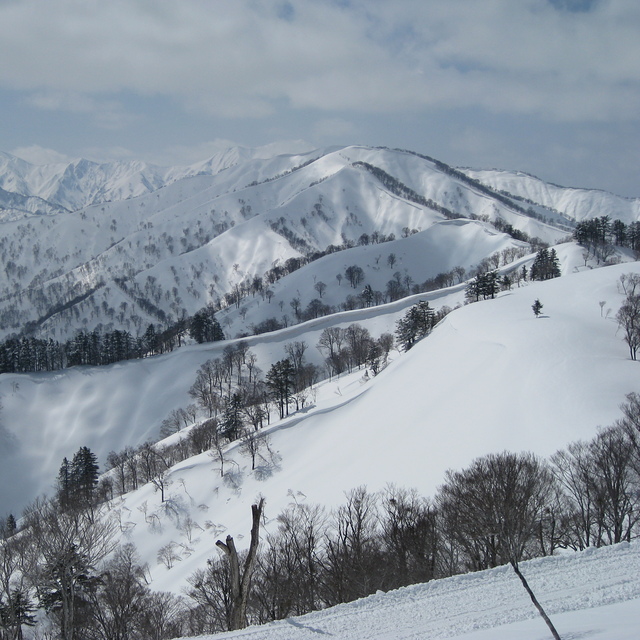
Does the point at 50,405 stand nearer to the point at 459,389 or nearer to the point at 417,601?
the point at 459,389

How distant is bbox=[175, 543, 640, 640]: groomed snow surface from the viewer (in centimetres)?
1061

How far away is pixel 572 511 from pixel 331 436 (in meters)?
35.5

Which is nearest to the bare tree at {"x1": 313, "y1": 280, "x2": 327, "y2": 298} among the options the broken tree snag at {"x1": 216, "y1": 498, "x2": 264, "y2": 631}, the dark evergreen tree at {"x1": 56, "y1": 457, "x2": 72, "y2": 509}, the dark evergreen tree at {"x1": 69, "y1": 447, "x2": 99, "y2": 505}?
the dark evergreen tree at {"x1": 56, "y1": 457, "x2": 72, "y2": 509}

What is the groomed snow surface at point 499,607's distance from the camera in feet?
34.8

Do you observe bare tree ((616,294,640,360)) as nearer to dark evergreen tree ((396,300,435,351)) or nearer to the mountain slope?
the mountain slope

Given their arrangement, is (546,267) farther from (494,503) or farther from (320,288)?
(494,503)

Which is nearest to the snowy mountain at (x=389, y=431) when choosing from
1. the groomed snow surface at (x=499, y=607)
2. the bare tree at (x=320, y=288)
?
the groomed snow surface at (x=499, y=607)

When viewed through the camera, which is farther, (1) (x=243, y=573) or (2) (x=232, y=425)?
(2) (x=232, y=425)

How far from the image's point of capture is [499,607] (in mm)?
12227

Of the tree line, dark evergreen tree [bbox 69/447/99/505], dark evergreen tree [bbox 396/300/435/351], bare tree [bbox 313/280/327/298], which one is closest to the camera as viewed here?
dark evergreen tree [bbox 69/447/99/505]

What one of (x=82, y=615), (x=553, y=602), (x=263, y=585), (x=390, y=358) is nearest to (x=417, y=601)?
(x=553, y=602)

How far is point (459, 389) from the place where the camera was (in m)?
48.8

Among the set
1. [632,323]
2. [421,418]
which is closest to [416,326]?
[632,323]

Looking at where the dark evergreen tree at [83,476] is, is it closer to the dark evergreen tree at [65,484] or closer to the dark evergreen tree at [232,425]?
the dark evergreen tree at [65,484]
